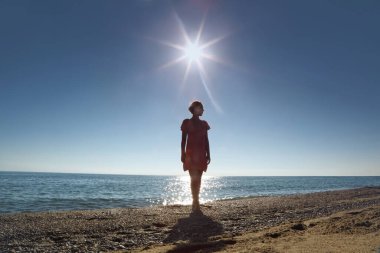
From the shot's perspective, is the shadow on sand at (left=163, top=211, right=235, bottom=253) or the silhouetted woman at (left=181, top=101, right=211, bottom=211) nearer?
the shadow on sand at (left=163, top=211, right=235, bottom=253)

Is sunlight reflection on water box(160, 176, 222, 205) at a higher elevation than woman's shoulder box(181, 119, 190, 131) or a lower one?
lower

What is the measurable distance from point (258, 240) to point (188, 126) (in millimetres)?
4620

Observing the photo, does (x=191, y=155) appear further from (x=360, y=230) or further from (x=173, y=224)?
→ (x=360, y=230)

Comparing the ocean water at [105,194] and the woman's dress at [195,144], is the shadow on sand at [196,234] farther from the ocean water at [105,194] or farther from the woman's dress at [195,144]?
the ocean water at [105,194]

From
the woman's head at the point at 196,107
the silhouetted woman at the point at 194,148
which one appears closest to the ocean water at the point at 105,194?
the silhouetted woman at the point at 194,148

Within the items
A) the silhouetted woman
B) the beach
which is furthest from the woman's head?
the beach

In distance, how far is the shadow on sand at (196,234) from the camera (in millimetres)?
4548

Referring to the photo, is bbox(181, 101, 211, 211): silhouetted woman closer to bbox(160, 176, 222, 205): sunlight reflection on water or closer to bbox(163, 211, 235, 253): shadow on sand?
bbox(163, 211, 235, 253): shadow on sand

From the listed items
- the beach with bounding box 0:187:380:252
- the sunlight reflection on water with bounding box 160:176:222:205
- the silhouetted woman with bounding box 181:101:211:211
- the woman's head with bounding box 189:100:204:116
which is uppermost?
the woman's head with bounding box 189:100:204:116

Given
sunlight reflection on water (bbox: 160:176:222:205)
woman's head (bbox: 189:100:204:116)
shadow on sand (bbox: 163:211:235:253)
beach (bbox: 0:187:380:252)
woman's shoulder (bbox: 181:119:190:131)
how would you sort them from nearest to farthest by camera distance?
1. beach (bbox: 0:187:380:252)
2. shadow on sand (bbox: 163:211:235:253)
3. woman's head (bbox: 189:100:204:116)
4. woman's shoulder (bbox: 181:119:190:131)
5. sunlight reflection on water (bbox: 160:176:222:205)

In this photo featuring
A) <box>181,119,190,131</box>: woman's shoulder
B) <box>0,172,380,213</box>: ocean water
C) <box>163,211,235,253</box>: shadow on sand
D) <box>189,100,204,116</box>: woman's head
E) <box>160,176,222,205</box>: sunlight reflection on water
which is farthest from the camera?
<box>160,176,222,205</box>: sunlight reflection on water

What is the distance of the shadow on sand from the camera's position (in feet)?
14.9

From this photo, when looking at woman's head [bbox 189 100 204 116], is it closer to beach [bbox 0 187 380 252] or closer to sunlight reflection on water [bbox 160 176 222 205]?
beach [bbox 0 187 380 252]

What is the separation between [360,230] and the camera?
16.8 feet
